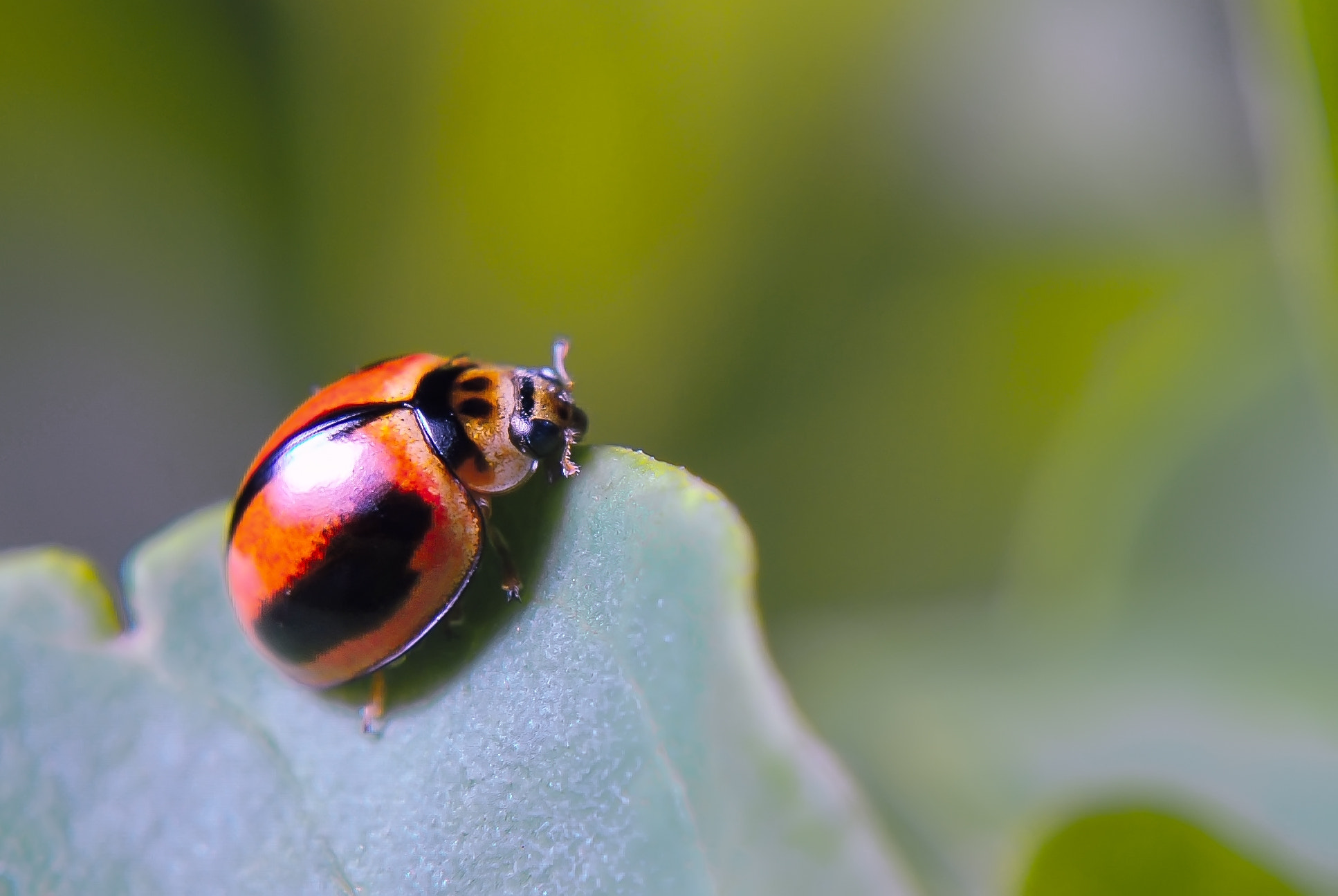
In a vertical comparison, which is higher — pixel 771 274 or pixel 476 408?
pixel 476 408

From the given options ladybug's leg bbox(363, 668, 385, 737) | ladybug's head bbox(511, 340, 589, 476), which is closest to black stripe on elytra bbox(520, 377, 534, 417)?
ladybug's head bbox(511, 340, 589, 476)

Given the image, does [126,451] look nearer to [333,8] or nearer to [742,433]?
[333,8]

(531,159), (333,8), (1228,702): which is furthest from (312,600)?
(333,8)

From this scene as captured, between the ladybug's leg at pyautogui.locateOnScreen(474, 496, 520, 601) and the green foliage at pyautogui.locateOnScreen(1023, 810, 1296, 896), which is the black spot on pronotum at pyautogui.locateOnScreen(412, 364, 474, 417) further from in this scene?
the green foliage at pyautogui.locateOnScreen(1023, 810, 1296, 896)

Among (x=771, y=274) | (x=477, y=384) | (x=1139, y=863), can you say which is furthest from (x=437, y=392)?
(x=771, y=274)

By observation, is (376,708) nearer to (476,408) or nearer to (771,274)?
(476,408)

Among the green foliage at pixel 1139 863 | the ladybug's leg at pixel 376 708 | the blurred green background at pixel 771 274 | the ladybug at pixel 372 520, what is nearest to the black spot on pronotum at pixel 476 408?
the ladybug at pixel 372 520

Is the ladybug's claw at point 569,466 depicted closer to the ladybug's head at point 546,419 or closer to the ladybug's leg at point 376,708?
the ladybug's head at point 546,419
